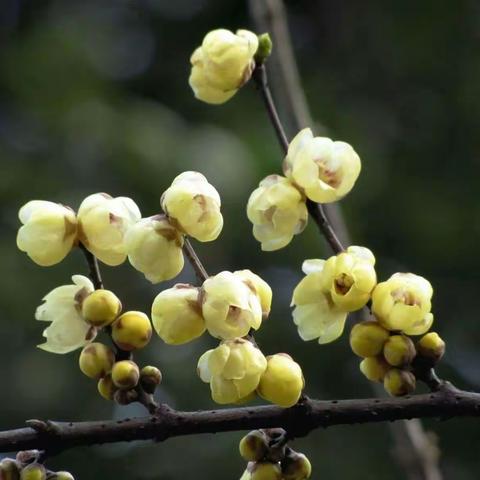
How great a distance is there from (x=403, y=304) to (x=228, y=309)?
0.57 feet

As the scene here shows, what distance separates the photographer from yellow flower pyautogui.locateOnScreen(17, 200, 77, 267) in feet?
3.84

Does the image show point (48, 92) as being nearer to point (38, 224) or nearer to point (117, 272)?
point (117, 272)

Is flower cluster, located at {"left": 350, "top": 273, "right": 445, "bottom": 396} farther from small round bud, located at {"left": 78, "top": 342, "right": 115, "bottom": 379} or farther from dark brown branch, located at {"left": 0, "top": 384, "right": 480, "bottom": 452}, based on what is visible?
small round bud, located at {"left": 78, "top": 342, "right": 115, "bottom": 379}

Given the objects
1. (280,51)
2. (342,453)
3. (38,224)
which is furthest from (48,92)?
(38,224)

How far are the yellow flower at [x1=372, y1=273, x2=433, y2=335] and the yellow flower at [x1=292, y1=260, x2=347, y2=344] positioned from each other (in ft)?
0.15

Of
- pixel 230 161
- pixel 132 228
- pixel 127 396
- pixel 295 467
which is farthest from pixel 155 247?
pixel 230 161

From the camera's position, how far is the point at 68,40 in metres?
5.32

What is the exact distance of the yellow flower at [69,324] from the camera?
1.16 m

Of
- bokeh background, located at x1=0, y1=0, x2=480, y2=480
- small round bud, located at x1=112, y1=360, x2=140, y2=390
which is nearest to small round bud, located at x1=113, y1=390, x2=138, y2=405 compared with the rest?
small round bud, located at x1=112, y1=360, x2=140, y2=390

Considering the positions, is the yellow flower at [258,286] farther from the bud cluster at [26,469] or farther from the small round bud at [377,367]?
the bud cluster at [26,469]

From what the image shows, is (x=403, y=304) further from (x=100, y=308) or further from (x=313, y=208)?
(x=100, y=308)

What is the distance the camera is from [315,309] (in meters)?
1.21

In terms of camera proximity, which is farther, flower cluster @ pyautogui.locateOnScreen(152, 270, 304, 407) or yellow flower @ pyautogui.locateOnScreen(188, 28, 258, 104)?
yellow flower @ pyautogui.locateOnScreen(188, 28, 258, 104)

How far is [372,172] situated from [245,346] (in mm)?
3893
